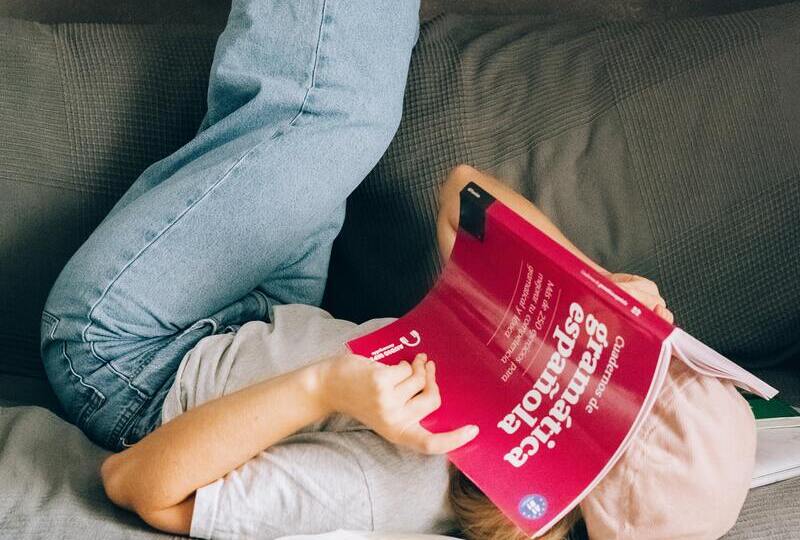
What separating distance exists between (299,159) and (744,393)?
1.94 feet

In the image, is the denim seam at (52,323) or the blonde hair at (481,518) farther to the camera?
the denim seam at (52,323)

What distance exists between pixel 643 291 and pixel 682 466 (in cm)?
23

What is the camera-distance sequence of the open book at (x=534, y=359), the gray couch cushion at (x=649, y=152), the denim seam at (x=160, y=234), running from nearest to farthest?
the open book at (x=534, y=359) < the denim seam at (x=160, y=234) < the gray couch cushion at (x=649, y=152)

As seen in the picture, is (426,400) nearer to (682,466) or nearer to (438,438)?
(438,438)

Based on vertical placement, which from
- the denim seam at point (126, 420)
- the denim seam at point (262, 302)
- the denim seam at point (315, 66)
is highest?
the denim seam at point (315, 66)

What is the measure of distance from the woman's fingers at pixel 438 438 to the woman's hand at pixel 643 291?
0.23 m

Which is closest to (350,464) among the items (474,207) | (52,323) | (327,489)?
(327,489)

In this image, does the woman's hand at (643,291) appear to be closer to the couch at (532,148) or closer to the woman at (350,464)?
the woman at (350,464)

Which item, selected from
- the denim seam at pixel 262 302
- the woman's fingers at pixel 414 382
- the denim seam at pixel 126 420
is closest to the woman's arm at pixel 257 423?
the woman's fingers at pixel 414 382

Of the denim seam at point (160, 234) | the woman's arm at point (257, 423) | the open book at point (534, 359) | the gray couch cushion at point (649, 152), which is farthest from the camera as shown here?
the gray couch cushion at point (649, 152)

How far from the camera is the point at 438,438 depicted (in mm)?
773

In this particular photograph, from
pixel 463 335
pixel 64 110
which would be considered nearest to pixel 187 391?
pixel 463 335

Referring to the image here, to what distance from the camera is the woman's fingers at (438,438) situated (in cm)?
77

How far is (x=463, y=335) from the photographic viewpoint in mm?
836
